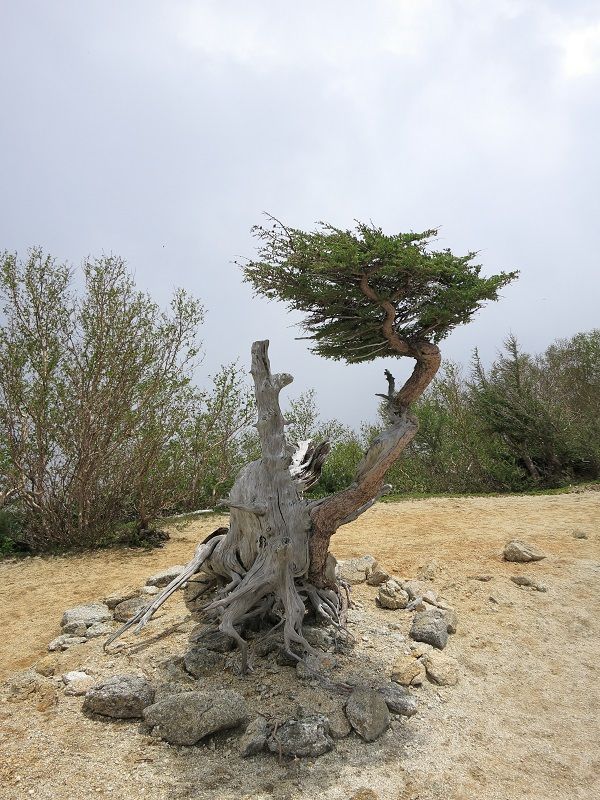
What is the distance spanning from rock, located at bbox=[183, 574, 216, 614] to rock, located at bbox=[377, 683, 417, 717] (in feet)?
8.30

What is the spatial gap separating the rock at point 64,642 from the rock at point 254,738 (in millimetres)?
2526

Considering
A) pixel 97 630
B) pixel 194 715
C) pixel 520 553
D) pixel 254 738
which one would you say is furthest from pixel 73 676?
pixel 520 553

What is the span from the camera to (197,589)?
6.41 meters

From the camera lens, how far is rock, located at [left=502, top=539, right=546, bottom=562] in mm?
7301

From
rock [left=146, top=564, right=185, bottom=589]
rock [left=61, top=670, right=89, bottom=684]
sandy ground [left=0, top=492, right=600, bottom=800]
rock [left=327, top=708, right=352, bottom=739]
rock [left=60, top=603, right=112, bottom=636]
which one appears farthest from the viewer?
rock [left=146, top=564, right=185, bottom=589]

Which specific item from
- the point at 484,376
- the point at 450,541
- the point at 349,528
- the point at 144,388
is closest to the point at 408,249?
the point at 450,541

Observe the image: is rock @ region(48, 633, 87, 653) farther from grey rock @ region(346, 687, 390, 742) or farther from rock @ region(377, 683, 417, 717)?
rock @ region(377, 683, 417, 717)

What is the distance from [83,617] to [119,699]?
2.13m

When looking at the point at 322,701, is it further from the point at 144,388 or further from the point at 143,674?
the point at 144,388

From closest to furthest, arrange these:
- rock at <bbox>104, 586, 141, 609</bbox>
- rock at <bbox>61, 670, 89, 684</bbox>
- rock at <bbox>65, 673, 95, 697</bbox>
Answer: rock at <bbox>65, 673, 95, 697</bbox>, rock at <bbox>61, 670, 89, 684</bbox>, rock at <bbox>104, 586, 141, 609</bbox>

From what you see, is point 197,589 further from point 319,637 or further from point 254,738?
point 254,738

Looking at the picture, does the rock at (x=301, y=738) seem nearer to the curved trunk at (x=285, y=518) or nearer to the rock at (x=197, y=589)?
the curved trunk at (x=285, y=518)

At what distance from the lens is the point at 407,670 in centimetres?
477

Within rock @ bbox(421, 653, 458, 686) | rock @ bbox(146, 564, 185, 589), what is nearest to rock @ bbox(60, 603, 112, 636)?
rock @ bbox(146, 564, 185, 589)
